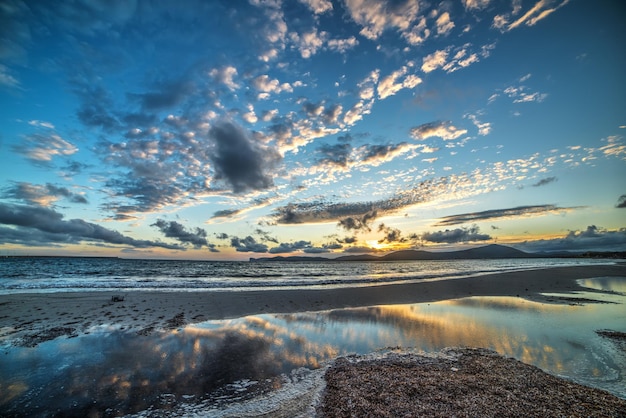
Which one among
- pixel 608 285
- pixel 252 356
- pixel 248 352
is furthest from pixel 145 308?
pixel 608 285

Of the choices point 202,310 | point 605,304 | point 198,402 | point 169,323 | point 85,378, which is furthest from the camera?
point 605,304

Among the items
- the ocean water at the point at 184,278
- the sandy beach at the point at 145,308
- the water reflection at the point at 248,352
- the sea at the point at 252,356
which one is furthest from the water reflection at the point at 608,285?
the sea at the point at 252,356

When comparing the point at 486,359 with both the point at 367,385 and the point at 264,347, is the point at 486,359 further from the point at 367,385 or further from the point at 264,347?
the point at 264,347

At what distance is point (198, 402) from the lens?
22.2 feet

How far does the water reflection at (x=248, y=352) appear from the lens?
7.17 meters

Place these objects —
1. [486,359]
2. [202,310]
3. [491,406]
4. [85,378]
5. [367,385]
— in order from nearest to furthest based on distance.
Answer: [491,406] < [367,385] < [85,378] < [486,359] < [202,310]

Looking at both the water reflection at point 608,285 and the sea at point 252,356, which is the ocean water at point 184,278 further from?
the sea at point 252,356

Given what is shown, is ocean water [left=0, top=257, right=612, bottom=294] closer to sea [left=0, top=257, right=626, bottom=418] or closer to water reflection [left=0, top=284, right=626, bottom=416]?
water reflection [left=0, top=284, right=626, bottom=416]

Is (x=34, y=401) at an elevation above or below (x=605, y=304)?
above

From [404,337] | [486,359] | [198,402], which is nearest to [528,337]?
[486,359]

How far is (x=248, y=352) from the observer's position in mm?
10281

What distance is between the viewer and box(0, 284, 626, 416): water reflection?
7172mm

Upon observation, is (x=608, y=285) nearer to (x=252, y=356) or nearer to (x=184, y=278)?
(x=252, y=356)

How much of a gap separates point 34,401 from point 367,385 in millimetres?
8528
